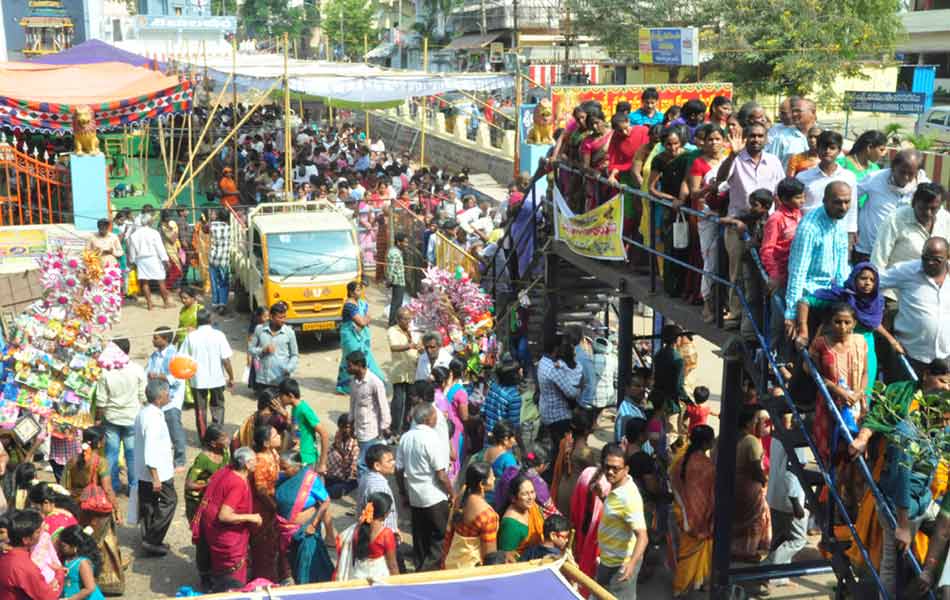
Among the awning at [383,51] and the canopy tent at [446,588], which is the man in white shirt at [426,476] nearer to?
the canopy tent at [446,588]

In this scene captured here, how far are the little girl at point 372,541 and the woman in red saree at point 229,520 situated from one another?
1.08 m

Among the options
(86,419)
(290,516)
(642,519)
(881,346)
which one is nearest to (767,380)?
(881,346)

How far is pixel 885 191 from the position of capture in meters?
7.63

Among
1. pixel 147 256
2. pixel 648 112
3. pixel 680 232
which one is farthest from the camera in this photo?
pixel 147 256

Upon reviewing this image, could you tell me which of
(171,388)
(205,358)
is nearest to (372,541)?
(171,388)

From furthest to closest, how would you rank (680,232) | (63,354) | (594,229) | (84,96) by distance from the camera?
(84,96)
(594,229)
(63,354)
(680,232)

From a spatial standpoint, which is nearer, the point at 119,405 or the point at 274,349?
the point at 119,405

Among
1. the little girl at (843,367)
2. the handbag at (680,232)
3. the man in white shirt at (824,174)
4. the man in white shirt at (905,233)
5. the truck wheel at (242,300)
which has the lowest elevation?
the truck wheel at (242,300)

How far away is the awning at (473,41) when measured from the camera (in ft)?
219

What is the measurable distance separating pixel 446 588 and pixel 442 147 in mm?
31850

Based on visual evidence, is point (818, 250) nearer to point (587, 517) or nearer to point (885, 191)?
point (885, 191)

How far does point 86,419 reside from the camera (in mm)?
10180

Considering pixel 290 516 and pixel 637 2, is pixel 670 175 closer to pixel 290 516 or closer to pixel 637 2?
pixel 290 516

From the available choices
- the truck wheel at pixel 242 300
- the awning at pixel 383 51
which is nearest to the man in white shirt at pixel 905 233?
the truck wheel at pixel 242 300
